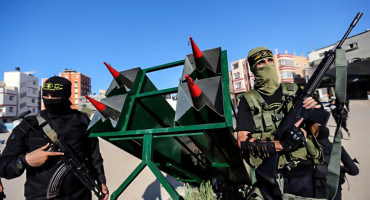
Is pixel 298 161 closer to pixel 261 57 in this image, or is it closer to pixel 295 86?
pixel 295 86

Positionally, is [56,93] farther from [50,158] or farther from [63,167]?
[63,167]

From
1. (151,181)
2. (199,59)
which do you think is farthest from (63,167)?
(151,181)

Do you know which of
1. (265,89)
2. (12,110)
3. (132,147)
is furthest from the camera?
(12,110)

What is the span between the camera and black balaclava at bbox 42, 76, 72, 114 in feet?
7.88

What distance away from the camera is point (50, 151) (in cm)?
227

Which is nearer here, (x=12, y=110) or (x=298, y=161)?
(x=298, y=161)

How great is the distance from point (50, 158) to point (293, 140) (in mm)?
2726

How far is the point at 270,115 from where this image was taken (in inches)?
89.4

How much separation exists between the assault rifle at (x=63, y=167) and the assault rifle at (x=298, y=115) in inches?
83.4

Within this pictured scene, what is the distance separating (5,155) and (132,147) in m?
1.44

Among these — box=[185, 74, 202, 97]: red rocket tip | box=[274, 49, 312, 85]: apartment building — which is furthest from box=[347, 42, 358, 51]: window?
box=[185, 74, 202, 97]: red rocket tip

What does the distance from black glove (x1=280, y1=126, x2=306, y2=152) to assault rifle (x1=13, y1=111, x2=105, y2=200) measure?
7.85ft

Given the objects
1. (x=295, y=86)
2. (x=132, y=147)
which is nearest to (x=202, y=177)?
(x=132, y=147)

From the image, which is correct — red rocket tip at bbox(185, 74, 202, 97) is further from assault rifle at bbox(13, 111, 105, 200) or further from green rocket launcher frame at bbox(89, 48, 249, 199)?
assault rifle at bbox(13, 111, 105, 200)
